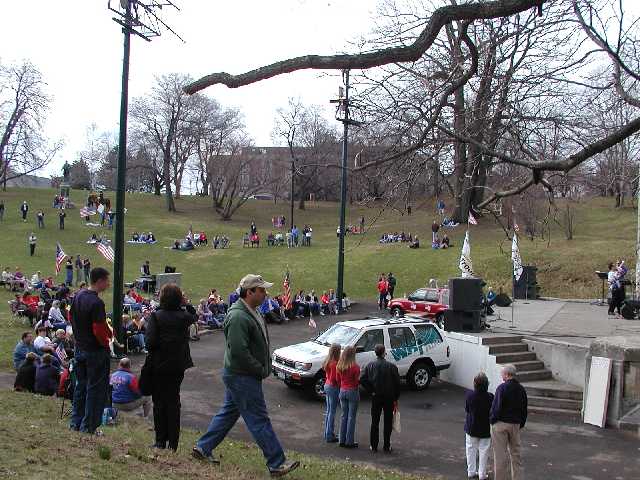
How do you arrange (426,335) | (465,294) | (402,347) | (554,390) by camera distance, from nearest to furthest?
(554,390) → (402,347) → (426,335) → (465,294)

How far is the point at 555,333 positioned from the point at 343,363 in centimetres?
893

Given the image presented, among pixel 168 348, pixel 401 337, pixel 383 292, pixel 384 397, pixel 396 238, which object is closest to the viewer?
pixel 168 348

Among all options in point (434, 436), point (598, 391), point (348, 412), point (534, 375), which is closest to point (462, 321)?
point (534, 375)

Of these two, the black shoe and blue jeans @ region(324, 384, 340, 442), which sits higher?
the black shoe

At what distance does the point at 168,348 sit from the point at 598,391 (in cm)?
1014

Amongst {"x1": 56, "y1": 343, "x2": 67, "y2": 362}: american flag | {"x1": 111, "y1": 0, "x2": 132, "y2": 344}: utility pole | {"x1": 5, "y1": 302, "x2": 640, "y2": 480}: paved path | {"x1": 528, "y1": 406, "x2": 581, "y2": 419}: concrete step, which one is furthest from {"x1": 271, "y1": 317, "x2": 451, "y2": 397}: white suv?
{"x1": 56, "y1": 343, "x2": 67, "y2": 362}: american flag

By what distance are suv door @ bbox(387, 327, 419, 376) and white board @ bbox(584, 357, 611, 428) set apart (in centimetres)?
391

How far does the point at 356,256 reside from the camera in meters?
42.0

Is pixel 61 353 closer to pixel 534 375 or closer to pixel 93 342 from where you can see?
pixel 93 342

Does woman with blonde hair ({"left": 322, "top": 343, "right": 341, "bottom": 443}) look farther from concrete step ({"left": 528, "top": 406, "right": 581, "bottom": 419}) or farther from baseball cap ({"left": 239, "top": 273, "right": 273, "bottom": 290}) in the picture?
concrete step ({"left": 528, "top": 406, "right": 581, "bottom": 419})

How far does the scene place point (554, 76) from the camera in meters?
8.47

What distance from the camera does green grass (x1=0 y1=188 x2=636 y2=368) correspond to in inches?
1329

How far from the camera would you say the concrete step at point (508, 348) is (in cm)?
1598

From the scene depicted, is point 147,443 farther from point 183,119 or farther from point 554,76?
point 183,119
